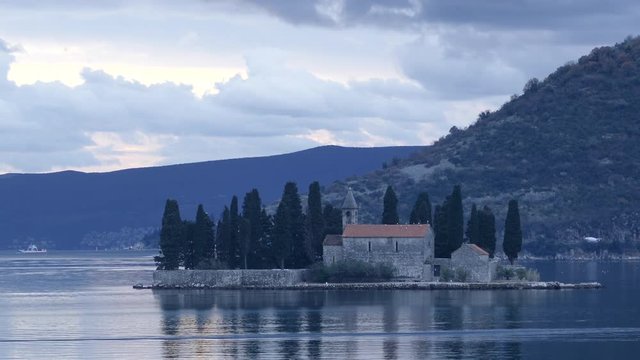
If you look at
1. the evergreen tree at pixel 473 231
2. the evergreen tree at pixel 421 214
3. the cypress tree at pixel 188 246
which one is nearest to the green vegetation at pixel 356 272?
the evergreen tree at pixel 421 214

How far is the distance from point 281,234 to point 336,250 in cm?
412

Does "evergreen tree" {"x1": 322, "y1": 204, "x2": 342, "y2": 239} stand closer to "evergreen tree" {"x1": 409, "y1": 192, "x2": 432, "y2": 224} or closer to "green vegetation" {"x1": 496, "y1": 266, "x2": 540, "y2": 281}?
"evergreen tree" {"x1": 409, "y1": 192, "x2": 432, "y2": 224}

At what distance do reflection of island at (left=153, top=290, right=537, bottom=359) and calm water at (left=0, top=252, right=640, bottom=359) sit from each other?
6cm

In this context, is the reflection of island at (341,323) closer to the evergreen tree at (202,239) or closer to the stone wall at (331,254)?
the stone wall at (331,254)

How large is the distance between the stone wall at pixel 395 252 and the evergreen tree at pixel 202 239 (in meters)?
10.4

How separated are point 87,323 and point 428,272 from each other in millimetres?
32012

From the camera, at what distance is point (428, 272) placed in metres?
118

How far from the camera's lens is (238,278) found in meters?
120

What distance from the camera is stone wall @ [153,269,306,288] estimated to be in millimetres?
119250

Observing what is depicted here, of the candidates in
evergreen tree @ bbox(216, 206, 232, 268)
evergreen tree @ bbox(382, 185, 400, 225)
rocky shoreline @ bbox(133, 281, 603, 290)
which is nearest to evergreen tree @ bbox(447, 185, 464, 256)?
rocky shoreline @ bbox(133, 281, 603, 290)

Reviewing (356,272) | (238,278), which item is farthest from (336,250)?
(238,278)

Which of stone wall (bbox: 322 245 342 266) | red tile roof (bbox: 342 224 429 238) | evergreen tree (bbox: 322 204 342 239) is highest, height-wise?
evergreen tree (bbox: 322 204 342 239)

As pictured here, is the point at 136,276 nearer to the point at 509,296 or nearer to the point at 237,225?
the point at 237,225

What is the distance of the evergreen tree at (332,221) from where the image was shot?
402ft
